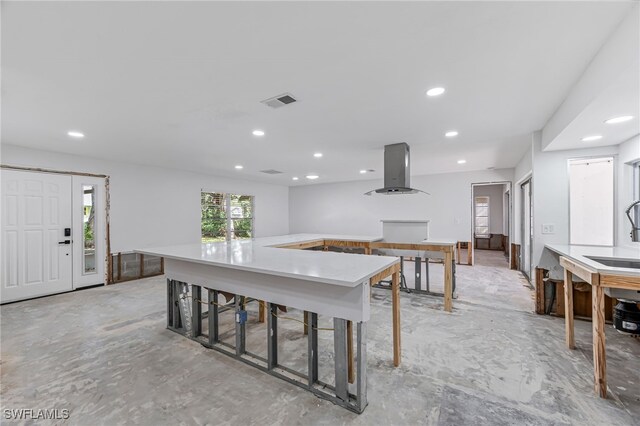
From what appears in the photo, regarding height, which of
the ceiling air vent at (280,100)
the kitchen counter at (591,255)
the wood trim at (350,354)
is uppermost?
the ceiling air vent at (280,100)

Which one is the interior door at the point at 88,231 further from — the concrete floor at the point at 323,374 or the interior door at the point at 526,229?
the interior door at the point at 526,229

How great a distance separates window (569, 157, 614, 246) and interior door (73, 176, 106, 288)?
7340 millimetres

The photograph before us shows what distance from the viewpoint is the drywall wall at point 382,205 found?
6777mm

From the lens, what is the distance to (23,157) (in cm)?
411

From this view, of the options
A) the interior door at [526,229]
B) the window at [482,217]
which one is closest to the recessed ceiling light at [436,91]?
the interior door at [526,229]

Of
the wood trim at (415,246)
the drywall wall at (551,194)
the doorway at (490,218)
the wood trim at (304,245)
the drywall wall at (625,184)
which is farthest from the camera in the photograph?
the doorway at (490,218)

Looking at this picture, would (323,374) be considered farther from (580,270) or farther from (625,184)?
(625,184)

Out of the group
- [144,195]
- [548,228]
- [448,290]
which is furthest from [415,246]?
[144,195]

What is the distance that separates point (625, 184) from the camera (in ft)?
10.1

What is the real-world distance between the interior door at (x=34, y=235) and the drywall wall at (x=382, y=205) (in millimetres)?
6030

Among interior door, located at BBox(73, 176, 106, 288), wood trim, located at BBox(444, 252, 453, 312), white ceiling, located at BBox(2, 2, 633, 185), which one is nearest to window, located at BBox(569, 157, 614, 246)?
white ceiling, located at BBox(2, 2, 633, 185)

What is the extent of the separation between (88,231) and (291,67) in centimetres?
505

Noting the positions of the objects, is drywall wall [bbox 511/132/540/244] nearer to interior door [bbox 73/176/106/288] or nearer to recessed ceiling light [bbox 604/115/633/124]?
recessed ceiling light [bbox 604/115/633/124]

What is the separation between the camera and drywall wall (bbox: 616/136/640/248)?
294cm
